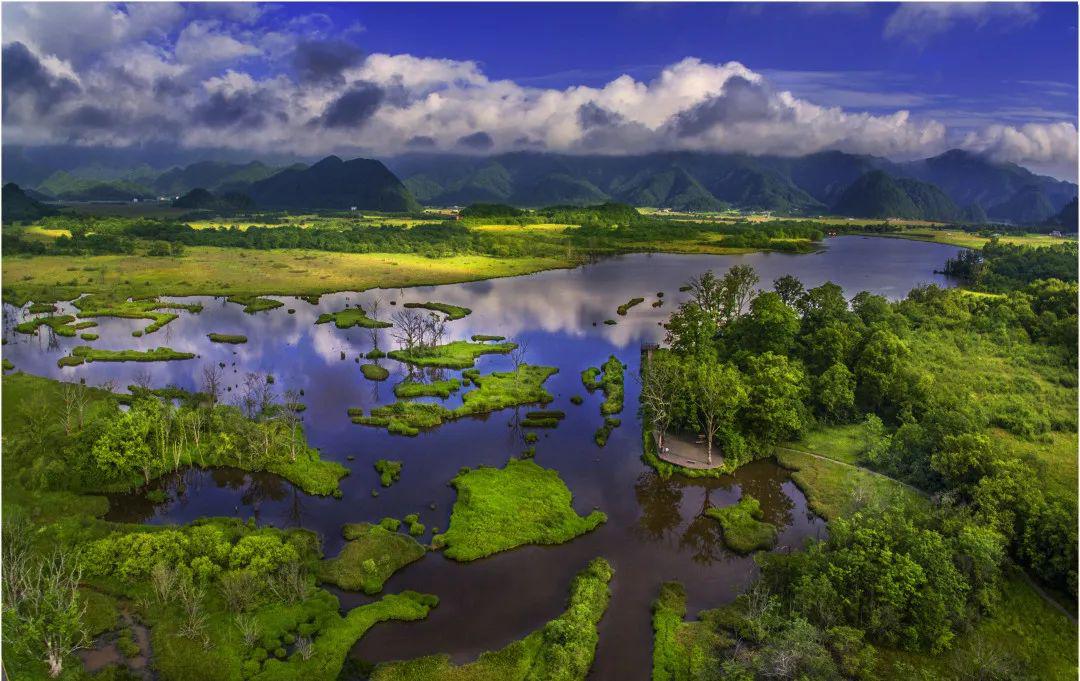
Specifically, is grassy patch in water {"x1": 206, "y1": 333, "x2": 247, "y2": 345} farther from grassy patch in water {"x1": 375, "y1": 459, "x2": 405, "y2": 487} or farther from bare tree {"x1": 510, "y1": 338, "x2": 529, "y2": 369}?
grassy patch in water {"x1": 375, "y1": 459, "x2": 405, "y2": 487}

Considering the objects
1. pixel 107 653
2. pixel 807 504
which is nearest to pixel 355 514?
pixel 107 653

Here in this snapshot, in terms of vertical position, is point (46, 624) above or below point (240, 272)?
below

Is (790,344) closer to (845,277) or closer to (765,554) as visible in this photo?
(765,554)

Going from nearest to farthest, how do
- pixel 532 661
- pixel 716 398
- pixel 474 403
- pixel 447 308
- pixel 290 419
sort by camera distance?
pixel 532 661
pixel 716 398
pixel 290 419
pixel 474 403
pixel 447 308

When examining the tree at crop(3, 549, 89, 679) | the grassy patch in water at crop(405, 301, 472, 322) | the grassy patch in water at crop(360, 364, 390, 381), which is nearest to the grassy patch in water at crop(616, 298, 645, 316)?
the grassy patch in water at crop(405, 301, 472, 322)

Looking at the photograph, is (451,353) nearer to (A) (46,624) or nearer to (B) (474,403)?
(B) (474,403)

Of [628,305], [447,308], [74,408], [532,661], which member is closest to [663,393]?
[532,661]
